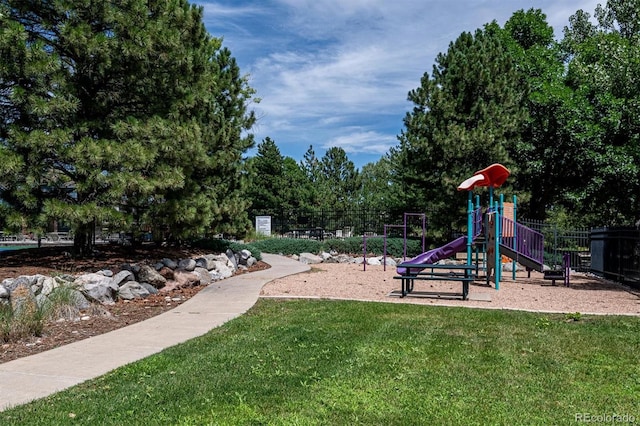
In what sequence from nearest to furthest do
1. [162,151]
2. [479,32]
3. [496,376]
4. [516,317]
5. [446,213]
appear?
[496,376] → [516,317] → [162,151] → [446,213] → [479,32]

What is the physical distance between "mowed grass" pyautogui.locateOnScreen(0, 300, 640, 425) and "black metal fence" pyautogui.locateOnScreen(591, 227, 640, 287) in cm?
610

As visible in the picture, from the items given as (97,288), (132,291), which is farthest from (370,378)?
(132,291)

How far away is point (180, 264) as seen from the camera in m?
11.7

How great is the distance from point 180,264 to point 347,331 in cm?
648

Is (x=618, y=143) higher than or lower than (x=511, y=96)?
lower

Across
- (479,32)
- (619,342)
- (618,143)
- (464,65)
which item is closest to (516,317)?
(619,342)

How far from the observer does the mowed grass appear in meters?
3.58

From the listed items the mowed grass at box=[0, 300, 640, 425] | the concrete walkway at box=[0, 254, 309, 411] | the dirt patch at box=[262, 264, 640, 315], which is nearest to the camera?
the mowed grass at box=[0, 300, 640, 425]

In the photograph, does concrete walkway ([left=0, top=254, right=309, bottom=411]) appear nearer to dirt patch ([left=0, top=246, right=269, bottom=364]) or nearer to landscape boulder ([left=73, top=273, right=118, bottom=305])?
dirt patch ([left=0, top=246, right=269, bottom=364])

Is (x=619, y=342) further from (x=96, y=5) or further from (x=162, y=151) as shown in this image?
(x=96, y=5)

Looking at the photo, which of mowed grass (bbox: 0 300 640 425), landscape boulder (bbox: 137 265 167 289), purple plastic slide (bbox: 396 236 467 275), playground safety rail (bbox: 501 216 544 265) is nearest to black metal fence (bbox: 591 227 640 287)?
playground safety rail (bbox: 501 216 544 265)

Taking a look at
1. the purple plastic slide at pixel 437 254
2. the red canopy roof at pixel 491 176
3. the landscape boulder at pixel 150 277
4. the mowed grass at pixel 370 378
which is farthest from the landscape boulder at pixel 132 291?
the red canopy roof at pixel 491 176

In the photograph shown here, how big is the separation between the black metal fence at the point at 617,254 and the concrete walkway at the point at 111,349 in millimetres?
9164

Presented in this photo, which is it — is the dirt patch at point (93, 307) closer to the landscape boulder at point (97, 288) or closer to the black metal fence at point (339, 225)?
the landscape boulder at point (97, 288)
